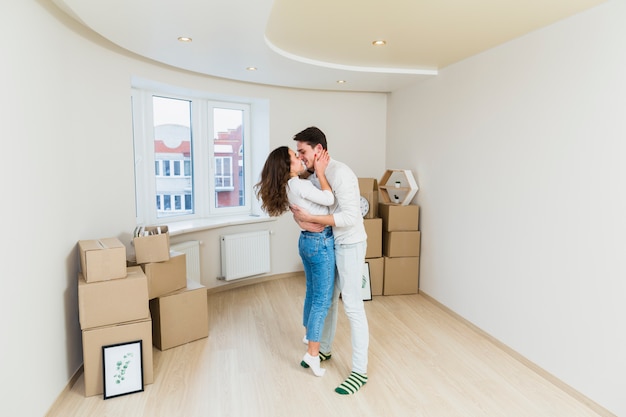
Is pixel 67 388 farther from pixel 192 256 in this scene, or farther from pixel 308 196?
pixel 308 196

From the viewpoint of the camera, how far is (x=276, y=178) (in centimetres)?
247

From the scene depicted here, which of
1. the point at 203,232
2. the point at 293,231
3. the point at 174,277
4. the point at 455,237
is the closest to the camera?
the point at 174,277

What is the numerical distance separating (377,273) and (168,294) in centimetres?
208

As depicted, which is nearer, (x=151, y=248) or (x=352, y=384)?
(x=352, y=384)

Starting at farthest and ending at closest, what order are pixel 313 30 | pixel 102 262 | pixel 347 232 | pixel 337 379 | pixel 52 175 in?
pixel 313 30
pixel 337 379
pixel 347 232
pixel 102 262
pixel 52 175

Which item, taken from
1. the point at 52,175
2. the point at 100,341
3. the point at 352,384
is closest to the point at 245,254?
the point at 100,341

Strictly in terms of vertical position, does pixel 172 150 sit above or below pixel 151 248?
above

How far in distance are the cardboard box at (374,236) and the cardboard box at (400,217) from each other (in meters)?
0.09

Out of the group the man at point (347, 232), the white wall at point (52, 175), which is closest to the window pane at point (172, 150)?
the white wall at point (52, 175)

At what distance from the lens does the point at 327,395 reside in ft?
7.96

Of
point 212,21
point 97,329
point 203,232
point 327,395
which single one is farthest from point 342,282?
point 203,232

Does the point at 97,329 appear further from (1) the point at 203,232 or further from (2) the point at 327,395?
(1) the point at 203,232

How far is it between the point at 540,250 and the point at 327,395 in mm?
1672

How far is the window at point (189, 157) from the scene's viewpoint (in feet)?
12.3
